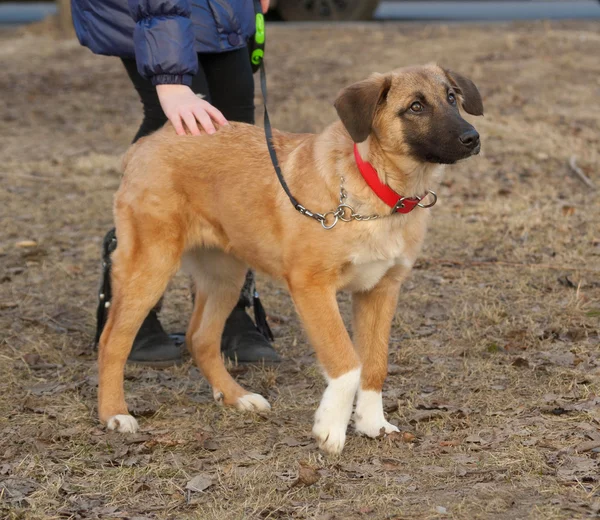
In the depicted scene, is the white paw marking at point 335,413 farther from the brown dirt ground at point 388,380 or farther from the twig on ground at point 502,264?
the twig on ground at point 502,264

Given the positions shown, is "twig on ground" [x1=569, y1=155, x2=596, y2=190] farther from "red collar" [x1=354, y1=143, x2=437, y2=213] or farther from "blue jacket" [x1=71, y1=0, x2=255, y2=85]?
"red collar" [x1=354, y1=143, x2=437, y2=213]

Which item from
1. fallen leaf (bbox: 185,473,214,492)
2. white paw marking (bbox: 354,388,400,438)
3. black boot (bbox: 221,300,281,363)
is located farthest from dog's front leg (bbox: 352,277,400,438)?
black boot (bbox: 221,300,281,363)

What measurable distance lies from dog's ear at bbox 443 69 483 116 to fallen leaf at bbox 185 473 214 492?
76.4 inches

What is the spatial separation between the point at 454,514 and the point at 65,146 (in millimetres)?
7875

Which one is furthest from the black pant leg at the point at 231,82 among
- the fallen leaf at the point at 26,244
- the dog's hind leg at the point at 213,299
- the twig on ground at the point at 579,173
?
the twig on ground at the point at 579,173

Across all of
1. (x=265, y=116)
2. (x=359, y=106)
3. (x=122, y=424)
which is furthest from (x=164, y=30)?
(x=122, y=424)

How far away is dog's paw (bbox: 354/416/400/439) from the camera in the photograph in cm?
408

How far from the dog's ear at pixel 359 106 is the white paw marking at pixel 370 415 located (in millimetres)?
1133

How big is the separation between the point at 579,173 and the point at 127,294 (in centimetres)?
519

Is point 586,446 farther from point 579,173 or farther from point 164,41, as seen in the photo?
point 579,173

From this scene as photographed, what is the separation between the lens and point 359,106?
Result: 12.5 feet

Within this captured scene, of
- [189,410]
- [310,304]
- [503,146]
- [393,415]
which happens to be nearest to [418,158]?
[310,304]

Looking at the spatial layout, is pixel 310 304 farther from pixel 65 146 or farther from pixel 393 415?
pixel 65 146

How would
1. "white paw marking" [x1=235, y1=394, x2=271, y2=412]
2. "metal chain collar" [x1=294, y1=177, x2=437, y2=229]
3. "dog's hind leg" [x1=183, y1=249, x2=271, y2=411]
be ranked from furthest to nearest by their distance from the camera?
"dog's hind leg" [x1=183, y1=249, x2=271, y2=411] → "white paw marking" [x1=235, y1=394, x2=271, y2=412] → "metal chain collar" [x1=294, y1=177, x2=437, y2=229]
